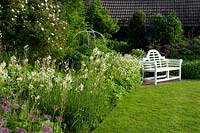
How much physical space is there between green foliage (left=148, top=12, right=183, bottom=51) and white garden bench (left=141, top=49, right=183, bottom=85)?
3.60 metres

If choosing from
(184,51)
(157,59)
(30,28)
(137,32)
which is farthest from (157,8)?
(30,28)

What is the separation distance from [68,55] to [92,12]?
9.30m

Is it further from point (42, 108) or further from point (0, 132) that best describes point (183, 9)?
point (0, 132)

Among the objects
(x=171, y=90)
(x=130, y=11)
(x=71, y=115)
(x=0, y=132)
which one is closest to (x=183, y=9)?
(x=130, y=11)

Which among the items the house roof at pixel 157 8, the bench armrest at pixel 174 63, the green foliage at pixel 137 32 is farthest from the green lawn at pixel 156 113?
the house roof at pixel 157 8

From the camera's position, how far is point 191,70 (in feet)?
50.1

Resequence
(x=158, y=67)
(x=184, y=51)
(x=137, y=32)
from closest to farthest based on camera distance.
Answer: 1. (x=158, y=67)
2. (x=184, y=51)
3. (x=137, y=32)

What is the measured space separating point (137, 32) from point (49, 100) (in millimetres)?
15431

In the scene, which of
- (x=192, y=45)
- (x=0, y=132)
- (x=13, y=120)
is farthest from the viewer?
(x=192, y=45)

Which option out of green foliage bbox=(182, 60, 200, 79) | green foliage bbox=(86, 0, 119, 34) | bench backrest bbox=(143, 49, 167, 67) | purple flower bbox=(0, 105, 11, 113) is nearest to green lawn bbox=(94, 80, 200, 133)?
purple flower bbox=(0, 105, 11, 113)

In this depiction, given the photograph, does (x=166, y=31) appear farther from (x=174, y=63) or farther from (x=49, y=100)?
(x=49, y=100)

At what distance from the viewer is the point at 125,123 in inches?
276

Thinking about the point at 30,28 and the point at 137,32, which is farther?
the point at 137,32

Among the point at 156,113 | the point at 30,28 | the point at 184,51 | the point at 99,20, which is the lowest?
the point at 156,113
